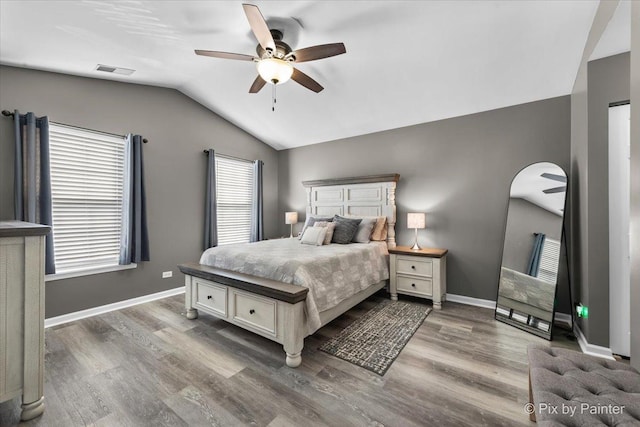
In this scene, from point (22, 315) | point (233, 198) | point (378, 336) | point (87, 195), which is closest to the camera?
point (22, 315)

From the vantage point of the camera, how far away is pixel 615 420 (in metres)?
0.94

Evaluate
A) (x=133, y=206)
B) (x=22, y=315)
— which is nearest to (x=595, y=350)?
(x=22, y=315)

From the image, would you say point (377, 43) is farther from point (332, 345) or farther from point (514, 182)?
point (332, 345)

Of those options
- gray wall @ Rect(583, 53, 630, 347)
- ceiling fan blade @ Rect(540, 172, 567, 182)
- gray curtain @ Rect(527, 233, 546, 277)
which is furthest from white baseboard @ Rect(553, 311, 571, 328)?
ceiling fan blade @ Rect(540, 172, 567, 182)

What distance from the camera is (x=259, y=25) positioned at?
76.0 inches

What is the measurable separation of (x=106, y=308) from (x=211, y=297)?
1.62m

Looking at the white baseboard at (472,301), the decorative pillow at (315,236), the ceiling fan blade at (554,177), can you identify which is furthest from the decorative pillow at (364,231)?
the ceiling fan blade at (554,177)

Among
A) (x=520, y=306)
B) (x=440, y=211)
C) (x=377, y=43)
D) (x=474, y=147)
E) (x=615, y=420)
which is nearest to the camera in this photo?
(x=615, y=420)

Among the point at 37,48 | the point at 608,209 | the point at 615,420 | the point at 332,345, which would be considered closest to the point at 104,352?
the point at 332,345

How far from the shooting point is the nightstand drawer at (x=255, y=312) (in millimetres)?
2242

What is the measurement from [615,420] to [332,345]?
5.91 feet

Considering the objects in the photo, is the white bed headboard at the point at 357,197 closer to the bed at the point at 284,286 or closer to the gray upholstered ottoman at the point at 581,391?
the bed at the point at 284,286

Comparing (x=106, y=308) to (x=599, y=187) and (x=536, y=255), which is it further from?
(x=599, y=187)

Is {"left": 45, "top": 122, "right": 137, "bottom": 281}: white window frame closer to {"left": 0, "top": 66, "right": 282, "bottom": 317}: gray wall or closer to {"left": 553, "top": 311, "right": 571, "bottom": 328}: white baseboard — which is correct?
{"left": 0, "top": 66, "right": 282, "bottom": 317}: gray wall
